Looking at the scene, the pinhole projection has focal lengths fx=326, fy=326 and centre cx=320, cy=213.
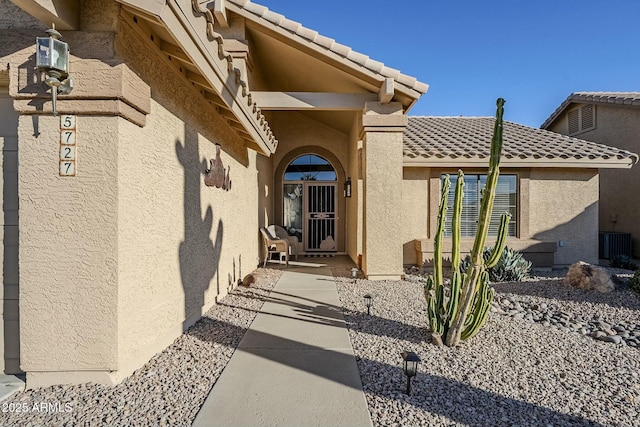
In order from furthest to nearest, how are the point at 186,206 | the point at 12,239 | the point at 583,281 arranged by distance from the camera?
the point at 583,281 → the point at 186,206 → the point at 12,239

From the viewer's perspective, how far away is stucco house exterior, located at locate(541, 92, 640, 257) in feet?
42.0

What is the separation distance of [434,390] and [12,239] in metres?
4.68

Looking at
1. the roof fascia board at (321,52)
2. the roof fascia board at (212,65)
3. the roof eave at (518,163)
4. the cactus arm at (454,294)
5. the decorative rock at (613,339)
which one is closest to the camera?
the roof fascia board at (212,65)

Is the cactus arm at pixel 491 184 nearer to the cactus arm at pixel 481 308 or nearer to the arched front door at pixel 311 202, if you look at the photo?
the cactus arm at pixel 481 308

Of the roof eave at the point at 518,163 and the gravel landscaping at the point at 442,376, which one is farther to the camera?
the roof eave at the point at 518,163

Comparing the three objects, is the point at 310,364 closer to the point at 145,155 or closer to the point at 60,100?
the point at 145,155

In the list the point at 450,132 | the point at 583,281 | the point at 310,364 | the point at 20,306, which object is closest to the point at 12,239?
the point at 20,306

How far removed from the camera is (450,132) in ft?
42.3

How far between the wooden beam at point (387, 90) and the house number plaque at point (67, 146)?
6.11 m

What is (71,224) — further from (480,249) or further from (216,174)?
(480,249)

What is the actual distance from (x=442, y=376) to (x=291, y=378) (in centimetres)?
167

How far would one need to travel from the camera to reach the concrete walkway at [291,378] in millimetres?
2924

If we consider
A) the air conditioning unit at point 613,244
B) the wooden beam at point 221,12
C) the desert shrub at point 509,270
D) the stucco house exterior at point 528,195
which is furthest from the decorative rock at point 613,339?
the wooden beam at point 221,12

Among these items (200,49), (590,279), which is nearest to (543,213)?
(590,279)
